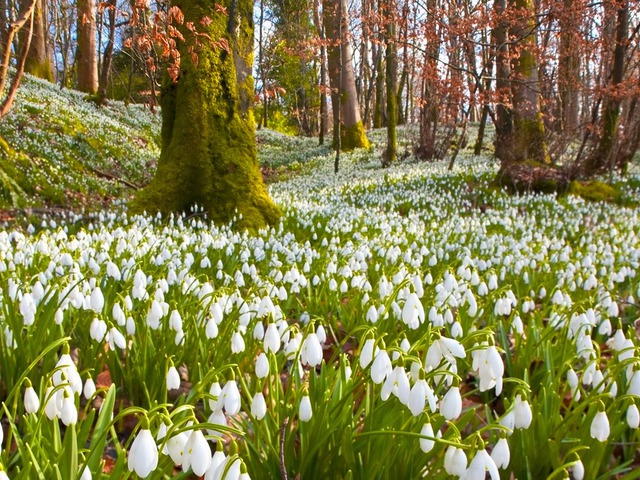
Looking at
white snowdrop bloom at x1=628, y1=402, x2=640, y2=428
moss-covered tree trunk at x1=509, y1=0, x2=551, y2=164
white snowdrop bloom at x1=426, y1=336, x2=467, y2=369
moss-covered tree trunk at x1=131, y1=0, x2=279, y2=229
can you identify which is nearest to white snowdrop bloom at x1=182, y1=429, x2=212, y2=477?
white snowdrop bloom at x1=426, y1=336, x2=467, y2=369

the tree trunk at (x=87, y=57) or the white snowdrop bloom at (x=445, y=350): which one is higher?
the tree trunk at (x=87, y=57)

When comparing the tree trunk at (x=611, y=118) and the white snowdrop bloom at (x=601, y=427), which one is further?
the tree trunk at (x=611, y=118)

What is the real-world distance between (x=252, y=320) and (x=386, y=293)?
0.76 meters

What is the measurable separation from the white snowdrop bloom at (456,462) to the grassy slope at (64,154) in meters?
7.37

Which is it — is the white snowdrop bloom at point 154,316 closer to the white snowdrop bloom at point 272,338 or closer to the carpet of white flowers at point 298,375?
the carpet of white flowers at point 298,375

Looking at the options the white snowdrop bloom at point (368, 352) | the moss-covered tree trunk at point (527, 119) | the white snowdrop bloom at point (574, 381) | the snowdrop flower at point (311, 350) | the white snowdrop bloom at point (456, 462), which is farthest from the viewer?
the moss-covered tree trunk at point (527, 119)

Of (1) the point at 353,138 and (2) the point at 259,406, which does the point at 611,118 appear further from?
(2) the point at 259,406

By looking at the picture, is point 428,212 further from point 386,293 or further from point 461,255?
point 386,293

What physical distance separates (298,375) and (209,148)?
17.0 feet

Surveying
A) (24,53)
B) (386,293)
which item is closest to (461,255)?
(386,293)

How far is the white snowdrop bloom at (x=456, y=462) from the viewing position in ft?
4.29

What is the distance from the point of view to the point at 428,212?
825 centimetres

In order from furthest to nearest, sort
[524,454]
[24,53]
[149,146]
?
[149,146], [24,53], [524,454]

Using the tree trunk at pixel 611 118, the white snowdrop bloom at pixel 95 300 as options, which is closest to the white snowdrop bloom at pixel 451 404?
the white snowdrop bloom at pixel 95 300
